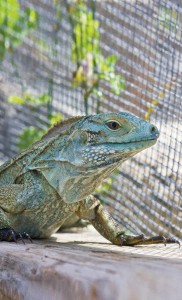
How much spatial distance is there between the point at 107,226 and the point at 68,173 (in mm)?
430

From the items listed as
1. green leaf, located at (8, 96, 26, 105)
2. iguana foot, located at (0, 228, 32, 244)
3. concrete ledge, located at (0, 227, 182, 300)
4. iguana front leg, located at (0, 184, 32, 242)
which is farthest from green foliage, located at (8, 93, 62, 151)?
concrete ledge, located at (0, 227, 182, 300)

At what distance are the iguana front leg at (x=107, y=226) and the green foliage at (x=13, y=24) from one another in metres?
2.27

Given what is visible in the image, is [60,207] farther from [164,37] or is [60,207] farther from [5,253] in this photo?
[164,37]

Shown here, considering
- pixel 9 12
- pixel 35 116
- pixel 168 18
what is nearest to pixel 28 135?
pixel 35 116

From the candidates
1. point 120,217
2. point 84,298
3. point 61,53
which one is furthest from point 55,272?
point 61,53

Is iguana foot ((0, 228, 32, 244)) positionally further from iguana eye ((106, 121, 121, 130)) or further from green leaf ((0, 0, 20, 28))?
green leaf ((0, 0, 20, 28))

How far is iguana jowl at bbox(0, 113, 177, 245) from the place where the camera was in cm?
293

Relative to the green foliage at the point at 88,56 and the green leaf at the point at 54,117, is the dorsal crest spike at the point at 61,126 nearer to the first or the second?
the green foliage at the point at 88,56

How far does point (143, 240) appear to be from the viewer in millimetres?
3133

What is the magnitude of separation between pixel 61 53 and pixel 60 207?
6.73 ft

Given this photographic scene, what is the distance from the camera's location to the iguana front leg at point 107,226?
125 inches

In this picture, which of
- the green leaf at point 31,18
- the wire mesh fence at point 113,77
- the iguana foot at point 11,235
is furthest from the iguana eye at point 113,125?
the green leaf at point 31,18

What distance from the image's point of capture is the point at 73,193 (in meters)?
3.09

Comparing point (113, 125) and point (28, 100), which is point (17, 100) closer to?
point (28, 100)
